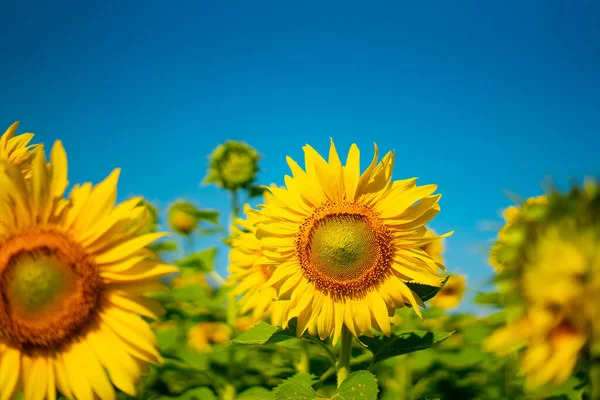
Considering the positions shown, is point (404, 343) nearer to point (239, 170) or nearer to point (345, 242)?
point (345, 242)

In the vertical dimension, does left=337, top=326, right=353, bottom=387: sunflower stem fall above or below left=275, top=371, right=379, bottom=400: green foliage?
above

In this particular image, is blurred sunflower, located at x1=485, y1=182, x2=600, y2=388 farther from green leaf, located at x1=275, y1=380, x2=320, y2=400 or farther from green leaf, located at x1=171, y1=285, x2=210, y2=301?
green leaf, located at x1=171, y1=285, x2=210, y2=301

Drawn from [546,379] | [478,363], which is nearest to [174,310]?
[478,363]

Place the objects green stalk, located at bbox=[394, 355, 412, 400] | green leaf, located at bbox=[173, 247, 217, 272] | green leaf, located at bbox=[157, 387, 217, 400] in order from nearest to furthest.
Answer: green leaf, located at bbox=[157, 387, 217, 400]
green stalk, located at bbox=[394, 355, 412, 400]
green leaf, located at bbox=[173, 247, 217, 272]

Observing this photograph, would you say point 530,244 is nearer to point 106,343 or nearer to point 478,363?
point 106,343

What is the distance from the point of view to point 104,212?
2133 millimetres

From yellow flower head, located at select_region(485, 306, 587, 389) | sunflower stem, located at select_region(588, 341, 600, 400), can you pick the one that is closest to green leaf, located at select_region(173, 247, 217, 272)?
yellow flower head, located at select_region(485, 306, 587, 389)

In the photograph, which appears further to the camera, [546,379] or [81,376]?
[81,376]

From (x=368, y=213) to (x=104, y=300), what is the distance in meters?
1.33

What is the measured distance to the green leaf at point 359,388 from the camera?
220 cm

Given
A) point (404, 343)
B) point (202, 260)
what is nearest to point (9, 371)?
point (404, 343)

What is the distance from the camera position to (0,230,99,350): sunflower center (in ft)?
6.89

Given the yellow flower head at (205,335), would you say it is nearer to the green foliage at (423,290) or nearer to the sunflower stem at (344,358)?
the sunflower stem at (344,358)

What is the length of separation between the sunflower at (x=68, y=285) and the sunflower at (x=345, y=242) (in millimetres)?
836
